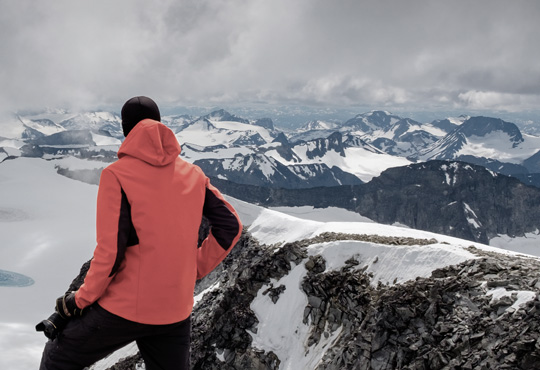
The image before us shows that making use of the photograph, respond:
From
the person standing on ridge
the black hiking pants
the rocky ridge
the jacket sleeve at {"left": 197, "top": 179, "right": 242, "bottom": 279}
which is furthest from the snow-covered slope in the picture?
the person standing on ridge

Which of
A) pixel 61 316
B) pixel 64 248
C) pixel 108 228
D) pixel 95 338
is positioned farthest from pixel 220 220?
pixel 64 248

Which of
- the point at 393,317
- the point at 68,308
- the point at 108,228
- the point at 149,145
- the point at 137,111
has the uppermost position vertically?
the point at 137,111

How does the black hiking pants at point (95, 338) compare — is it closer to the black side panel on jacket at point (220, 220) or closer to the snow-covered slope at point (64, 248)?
the black side panel on jacket at point (220, 220)

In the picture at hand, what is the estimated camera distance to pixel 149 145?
154 inches

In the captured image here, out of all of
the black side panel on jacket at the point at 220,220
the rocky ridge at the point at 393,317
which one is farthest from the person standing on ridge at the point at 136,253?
the rocky ridge at the point at 393,317

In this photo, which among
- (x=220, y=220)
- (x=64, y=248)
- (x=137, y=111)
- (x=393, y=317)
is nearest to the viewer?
(x=137, y=111)

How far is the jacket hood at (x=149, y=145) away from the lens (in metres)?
3.90

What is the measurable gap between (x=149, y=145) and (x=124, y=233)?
3.01 feet

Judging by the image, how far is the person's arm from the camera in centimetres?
368

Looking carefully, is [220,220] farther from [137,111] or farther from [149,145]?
[137,111]

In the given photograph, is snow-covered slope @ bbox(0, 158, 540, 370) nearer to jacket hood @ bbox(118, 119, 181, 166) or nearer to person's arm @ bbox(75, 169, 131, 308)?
jacket hood @ bbox(118, 119, 181, 166)

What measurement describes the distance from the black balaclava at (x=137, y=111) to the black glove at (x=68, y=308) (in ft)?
6.26

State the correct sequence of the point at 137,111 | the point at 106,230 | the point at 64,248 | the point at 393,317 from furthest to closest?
the point at 64,248 → the point at 393,317 → the point at 137,111 → the point at 106,230

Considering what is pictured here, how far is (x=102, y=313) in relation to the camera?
3.87 meters
